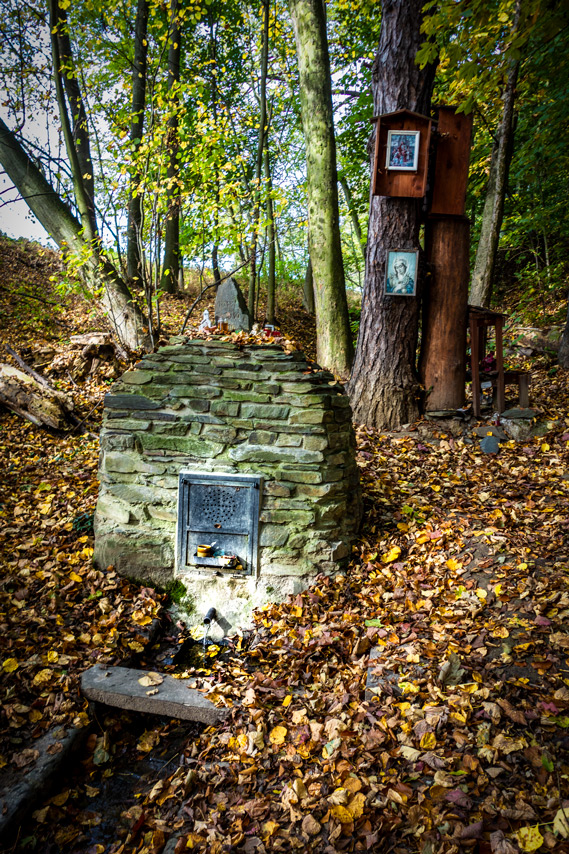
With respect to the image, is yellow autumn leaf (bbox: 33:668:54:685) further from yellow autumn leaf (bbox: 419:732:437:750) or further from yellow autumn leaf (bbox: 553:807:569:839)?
yellow autumn leaf (bbox: 553:807:569:839)

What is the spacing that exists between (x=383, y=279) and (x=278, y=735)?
4.29m

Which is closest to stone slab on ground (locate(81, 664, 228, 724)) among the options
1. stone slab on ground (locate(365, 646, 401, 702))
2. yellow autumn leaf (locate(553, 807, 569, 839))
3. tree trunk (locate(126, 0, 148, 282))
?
stone slab on ground (locate(365, 646, 401, 702))

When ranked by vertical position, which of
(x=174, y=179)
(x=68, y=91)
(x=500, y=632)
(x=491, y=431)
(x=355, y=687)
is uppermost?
(x=68, y=91)

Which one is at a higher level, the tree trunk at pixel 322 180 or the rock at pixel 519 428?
the tree trunk at pixel 322 180

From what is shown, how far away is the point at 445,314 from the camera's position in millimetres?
5078

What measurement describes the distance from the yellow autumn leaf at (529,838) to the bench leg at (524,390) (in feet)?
13.3

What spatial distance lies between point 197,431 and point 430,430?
272 centimetres

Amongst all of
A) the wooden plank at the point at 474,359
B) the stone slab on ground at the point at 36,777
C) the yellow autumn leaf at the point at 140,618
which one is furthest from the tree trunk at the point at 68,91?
the stone slab on ground at the point at 36,777

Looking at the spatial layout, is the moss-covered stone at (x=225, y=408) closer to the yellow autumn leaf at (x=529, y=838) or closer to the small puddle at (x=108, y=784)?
the small puddle at (x=108, y=784)

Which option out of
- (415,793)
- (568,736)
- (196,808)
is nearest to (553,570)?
(568,736)

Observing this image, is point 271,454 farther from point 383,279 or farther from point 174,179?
point 174,179

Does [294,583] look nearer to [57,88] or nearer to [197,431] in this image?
[197,431]

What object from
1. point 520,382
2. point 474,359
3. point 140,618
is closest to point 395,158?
point 474,359

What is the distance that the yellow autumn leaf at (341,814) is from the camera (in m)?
2.04
